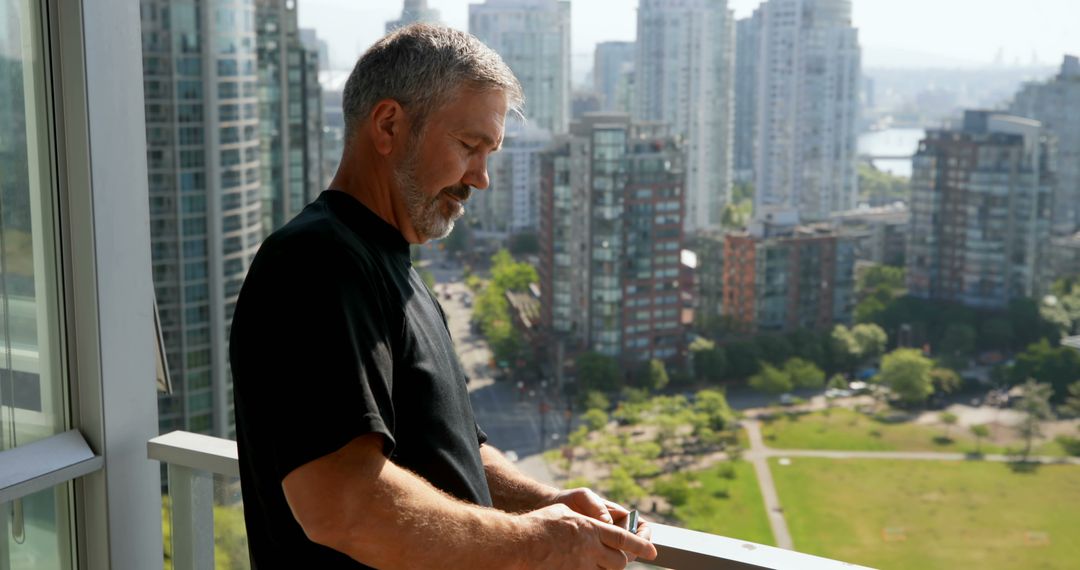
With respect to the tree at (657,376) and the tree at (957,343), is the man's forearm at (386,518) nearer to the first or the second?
the tree at (657,376)

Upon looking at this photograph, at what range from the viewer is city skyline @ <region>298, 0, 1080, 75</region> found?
20.4 m

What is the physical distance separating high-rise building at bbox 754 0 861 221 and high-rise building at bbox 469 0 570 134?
3.98 m

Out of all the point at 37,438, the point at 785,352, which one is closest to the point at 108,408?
the point at 37,438

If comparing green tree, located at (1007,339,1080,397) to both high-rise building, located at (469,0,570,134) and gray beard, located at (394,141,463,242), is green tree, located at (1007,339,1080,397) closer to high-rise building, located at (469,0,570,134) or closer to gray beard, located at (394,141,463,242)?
high-rise building, located at (469,0,570,134)

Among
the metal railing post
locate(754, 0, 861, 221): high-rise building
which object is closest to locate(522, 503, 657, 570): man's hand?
the metal railing post

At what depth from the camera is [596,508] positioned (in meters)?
0.89

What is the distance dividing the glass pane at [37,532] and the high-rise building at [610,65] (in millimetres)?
19664

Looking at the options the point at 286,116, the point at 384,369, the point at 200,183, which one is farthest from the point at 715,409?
the point at 384,369

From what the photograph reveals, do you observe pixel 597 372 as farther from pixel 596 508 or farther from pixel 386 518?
pixel 386 518

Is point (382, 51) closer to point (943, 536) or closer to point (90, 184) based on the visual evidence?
point (90, 184)

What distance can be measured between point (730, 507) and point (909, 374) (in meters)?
3.86

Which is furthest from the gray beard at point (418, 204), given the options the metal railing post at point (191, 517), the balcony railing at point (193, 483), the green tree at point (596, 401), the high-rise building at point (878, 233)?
the high-rise building at point (878, 233)

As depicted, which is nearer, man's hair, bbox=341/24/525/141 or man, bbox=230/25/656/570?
man, bbox=230/25/656/570

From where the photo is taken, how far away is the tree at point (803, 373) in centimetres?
1792
